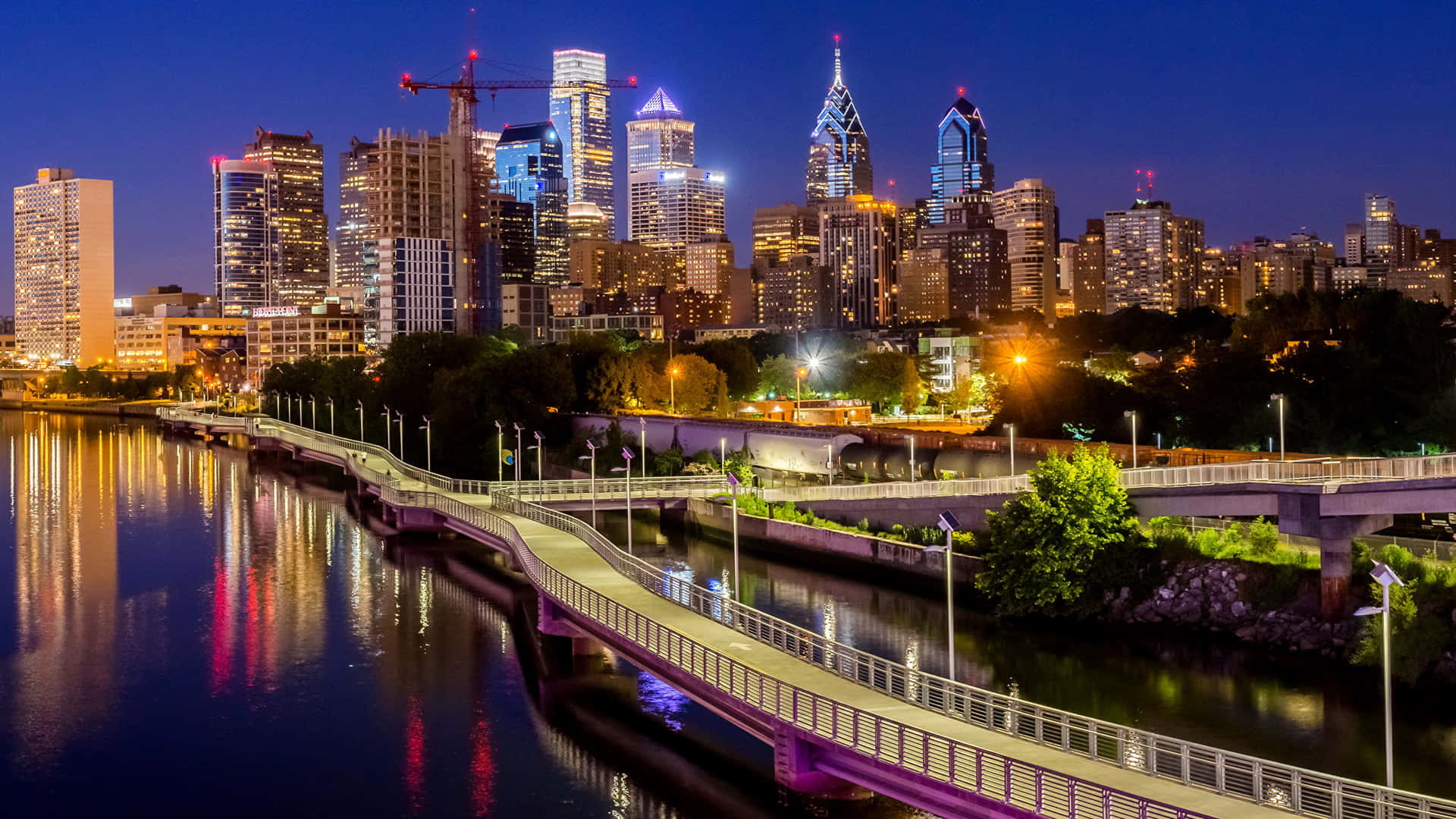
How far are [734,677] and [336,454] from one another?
82470mm

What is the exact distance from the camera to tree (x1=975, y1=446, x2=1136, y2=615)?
49.9m

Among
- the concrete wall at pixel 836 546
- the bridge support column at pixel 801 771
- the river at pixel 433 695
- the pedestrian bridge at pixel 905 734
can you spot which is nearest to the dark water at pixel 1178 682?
the river at pixel 433 695

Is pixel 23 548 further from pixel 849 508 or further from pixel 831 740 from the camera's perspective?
pixel 831 740

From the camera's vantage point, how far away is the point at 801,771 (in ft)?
100

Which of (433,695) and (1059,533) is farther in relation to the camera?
(1059,533)

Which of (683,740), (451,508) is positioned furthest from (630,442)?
(683,740)

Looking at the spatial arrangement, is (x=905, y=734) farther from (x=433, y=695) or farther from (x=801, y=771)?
(x=433, y=695)

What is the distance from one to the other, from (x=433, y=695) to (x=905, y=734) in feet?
61.4

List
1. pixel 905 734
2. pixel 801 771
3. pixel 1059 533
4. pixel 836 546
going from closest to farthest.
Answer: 1. pixel 905 734
2. pixel 801 771
3. pixel 1059 533
4. pixel 836 546

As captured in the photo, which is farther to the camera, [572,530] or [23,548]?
[23,548]

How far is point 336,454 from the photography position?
110688 mm

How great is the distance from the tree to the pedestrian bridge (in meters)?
9.43

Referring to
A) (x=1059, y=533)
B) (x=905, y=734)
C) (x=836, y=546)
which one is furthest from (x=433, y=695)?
(x=836, y=546)

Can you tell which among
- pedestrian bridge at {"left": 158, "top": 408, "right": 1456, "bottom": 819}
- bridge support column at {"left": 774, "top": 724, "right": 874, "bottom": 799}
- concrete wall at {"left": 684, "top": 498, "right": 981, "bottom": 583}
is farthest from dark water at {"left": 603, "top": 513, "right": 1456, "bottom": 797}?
bridge support column at {"left": 774, "top": 724, "right": 874, "bottom": 799}
